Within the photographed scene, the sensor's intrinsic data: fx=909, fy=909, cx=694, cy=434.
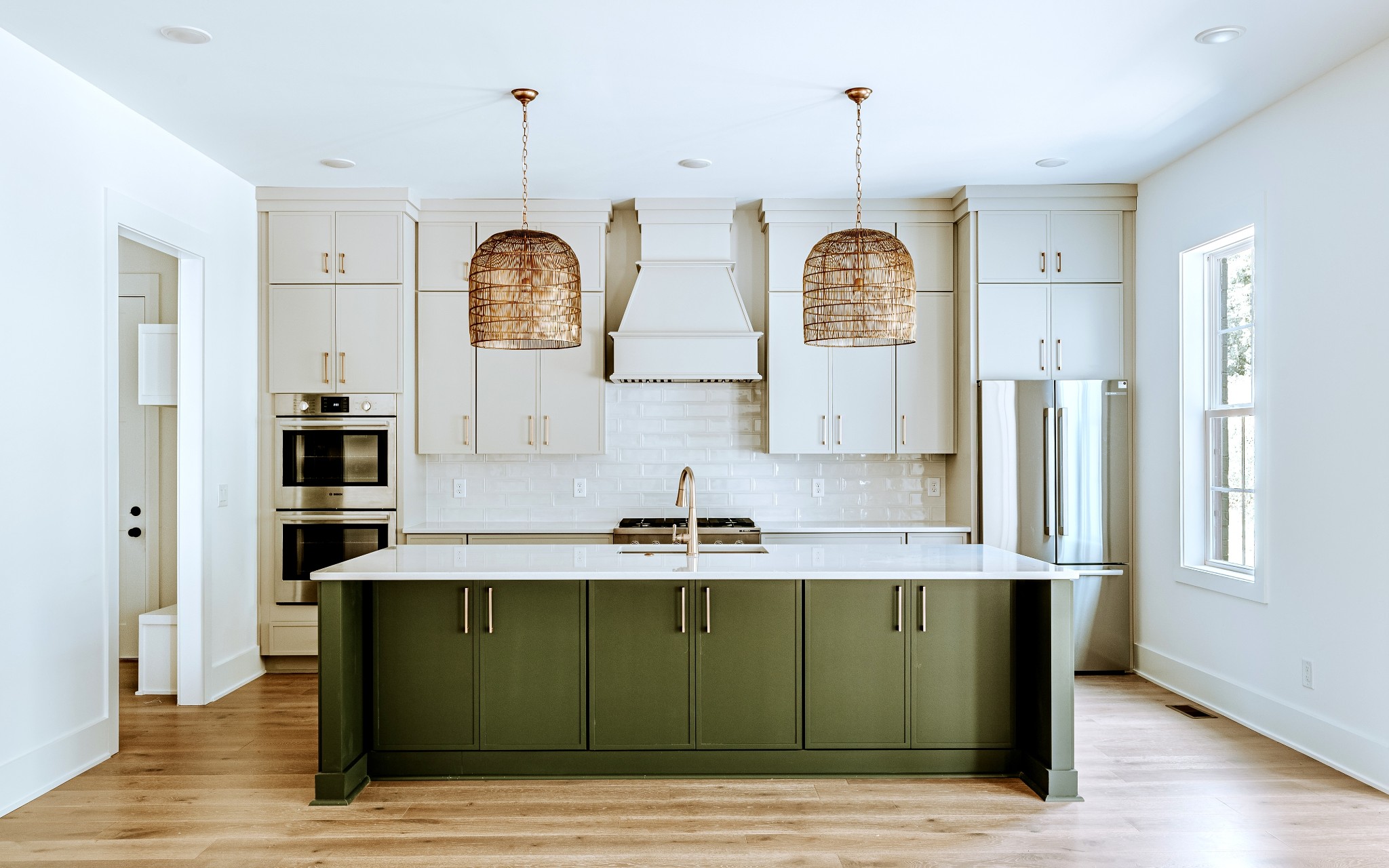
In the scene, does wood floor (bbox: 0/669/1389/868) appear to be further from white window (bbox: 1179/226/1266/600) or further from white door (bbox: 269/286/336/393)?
white door (bbox: 269/286/336/393)

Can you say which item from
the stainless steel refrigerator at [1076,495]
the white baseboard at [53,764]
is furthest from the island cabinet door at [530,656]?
the stainless steel refrigerator at [1076,495]

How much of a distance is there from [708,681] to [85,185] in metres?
3.27

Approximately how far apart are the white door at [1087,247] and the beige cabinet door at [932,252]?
589 millimetres

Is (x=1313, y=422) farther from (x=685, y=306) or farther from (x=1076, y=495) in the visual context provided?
(x=685, y=306)

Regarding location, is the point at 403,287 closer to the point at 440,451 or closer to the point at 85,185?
the point at 440,451

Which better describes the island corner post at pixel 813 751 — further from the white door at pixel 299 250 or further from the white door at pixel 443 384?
the white door at pixel 299 250

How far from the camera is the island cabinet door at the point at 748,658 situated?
346 cm

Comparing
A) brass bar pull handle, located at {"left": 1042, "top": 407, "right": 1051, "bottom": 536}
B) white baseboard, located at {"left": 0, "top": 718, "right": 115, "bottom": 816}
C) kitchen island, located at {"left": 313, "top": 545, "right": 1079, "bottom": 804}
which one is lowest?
white baseboard, located at {"left": 0, "top": 718, "right": 115, "bottom": 816}

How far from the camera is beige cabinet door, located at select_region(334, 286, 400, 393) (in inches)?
210

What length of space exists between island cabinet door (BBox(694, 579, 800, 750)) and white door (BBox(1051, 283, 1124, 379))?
2806 millimetres

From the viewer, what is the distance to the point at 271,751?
3848mm

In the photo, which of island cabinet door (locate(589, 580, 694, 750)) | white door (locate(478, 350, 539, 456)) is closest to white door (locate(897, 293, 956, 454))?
white door (locate(478, 350, 539, 456))

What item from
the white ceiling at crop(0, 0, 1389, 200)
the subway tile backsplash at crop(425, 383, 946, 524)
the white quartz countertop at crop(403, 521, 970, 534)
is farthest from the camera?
the subway tile backsplash at crop(425, 383, 946, 524)

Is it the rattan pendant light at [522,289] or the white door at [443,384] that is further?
the white door at [443,384]
